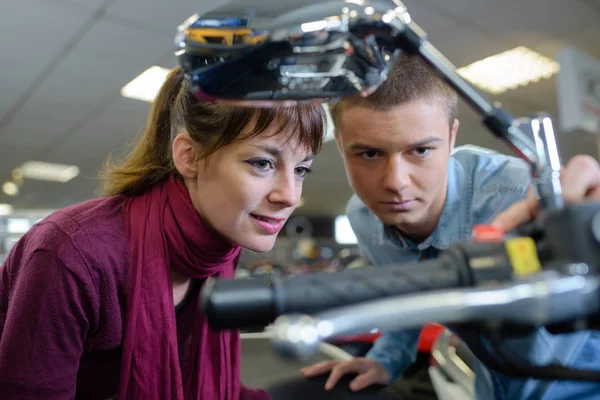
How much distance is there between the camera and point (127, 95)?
3861 millimetres

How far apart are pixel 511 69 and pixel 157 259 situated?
3466mm

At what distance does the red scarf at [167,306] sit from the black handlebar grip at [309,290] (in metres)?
0.62

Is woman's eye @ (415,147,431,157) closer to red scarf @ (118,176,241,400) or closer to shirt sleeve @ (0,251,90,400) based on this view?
red scarf @ (118,176,241,400)

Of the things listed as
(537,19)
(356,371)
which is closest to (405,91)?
(356,371)

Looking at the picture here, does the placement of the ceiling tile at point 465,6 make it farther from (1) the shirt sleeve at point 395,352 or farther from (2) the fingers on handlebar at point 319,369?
(2) the fingers on handlebar at point 319,369

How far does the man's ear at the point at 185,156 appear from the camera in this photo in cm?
90

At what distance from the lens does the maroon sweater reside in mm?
709

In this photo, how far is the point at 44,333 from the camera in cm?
72

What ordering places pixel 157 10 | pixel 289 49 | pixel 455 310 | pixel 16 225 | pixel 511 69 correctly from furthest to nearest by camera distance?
pixel 511 69
pixel 157 10
pixel 16 225
pixel 289 49
pixel 455 310

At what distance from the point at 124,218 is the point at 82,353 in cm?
25

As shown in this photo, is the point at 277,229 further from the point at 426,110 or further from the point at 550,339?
the point at 550,339

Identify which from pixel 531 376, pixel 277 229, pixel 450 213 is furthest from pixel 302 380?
pixel 531 376

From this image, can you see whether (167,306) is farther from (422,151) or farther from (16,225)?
(16,225)

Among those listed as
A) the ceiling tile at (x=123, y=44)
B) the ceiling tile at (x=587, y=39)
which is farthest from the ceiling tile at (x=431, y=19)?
the ceiling tile at (x=123, y=44)
